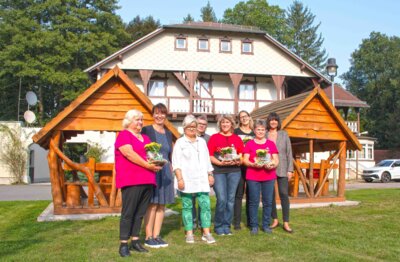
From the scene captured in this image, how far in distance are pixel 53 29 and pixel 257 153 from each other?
3449 centimetres

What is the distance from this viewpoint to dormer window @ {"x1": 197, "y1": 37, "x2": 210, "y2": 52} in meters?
28.2

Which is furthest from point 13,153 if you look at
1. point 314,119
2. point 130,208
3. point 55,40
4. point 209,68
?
point 130,208

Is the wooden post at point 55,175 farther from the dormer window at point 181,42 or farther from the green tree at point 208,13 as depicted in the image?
the green tree at point 208,13

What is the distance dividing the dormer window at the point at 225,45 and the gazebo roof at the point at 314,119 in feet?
58.4

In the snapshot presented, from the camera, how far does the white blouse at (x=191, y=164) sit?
20.4 ft

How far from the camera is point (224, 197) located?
673 centimetres

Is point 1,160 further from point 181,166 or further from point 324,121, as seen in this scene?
point 181,166

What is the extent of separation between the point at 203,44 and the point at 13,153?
13381 millimetres

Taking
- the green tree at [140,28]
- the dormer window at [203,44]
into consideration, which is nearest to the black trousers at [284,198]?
the dormer window at [203,44]

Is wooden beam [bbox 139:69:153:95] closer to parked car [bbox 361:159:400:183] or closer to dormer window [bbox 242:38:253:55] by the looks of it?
dormer window [bbox 242:38:253:55]

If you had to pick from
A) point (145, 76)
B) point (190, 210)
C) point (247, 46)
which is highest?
point (247, 46)

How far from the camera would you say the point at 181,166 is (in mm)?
6230

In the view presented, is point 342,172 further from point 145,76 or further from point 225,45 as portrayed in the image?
point 225,45

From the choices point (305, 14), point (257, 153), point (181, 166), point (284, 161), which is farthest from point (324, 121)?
point (305, 14)
